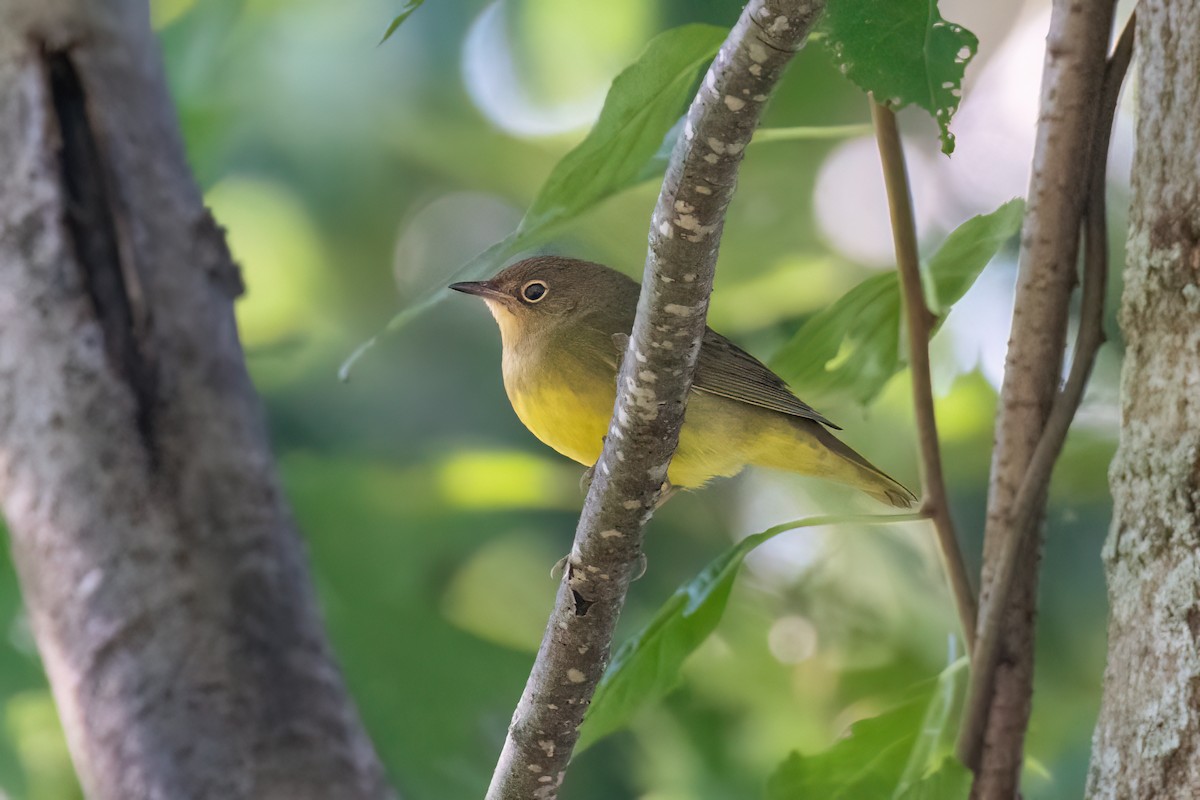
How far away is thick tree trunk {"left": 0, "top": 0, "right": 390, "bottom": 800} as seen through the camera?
1829 mm

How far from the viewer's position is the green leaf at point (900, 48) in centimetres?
114

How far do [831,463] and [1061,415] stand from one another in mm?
629

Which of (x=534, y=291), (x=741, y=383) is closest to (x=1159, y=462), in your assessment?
(x=741, y=383)

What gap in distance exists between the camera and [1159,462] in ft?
3.80

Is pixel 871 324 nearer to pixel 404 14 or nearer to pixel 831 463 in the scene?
pixel 831 463

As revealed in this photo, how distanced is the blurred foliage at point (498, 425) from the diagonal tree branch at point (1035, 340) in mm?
695

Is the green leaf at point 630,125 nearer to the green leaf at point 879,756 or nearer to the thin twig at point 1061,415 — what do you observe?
the thin twig at point 1061,415

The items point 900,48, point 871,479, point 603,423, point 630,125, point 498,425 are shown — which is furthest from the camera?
point 498,425

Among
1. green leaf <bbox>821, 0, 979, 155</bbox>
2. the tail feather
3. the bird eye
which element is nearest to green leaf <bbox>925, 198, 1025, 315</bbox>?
green leaf <bbox>821, 0, 979, 155</bbox>

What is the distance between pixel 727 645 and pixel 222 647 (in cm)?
149

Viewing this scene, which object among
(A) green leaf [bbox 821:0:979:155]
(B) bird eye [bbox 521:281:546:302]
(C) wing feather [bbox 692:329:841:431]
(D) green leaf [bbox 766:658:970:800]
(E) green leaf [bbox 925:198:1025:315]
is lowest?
(D) green leaf [bbox 766:658:970:800]

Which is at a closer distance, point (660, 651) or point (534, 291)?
point (660, 651)

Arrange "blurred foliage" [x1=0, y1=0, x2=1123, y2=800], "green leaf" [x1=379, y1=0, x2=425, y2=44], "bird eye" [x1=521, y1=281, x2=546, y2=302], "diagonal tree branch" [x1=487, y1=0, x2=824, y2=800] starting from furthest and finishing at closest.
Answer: "blurred foliage" [x1=0, y1=0, x2=1123, y2=800], "bird eye" [x1=521, y1=281, x2=546, y2=302], "green leaf" [x1=379, y1=0, x2=425, y2=44], "diagonal tree branch" [x1=487, y1=0, x2=824, y2=800]

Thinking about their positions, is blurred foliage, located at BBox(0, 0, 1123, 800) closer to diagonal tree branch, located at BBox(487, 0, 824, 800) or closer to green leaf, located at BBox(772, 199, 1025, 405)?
green leaf, located at BBox(772, 199, 1025, 405)
